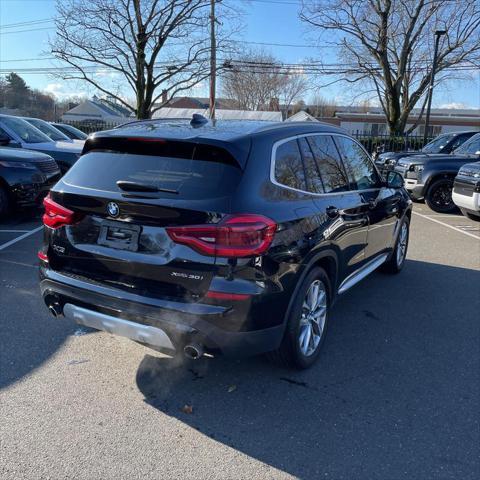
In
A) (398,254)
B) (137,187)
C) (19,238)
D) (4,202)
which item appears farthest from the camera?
(4,202)

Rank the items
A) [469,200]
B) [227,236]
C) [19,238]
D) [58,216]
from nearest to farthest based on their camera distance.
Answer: [227,236]
[58,216]
[19,238]
[469,200]

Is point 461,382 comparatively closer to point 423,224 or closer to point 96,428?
point 96,428

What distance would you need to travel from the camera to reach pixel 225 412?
2.99 m

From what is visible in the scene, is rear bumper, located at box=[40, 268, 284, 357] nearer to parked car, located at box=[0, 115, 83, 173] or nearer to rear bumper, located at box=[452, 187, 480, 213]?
rear bumper, located at box=[452, 187, 480, 213]

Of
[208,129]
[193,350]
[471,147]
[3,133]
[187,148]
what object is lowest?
[193,350]

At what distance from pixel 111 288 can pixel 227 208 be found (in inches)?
36.7

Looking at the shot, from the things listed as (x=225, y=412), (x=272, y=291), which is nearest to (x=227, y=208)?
(x=272, y=291)

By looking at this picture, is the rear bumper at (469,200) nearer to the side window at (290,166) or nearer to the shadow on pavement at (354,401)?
the shadow on pavement at (354,401)

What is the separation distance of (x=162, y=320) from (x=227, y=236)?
2.08ft

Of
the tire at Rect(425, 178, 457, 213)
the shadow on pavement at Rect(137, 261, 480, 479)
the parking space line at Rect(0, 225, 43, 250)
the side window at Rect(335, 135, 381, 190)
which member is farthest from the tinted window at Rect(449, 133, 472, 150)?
the parking space line at Rect(0, 225, 43, 250)

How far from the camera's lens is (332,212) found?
3543 mm

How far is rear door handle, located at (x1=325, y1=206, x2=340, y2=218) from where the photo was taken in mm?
3488

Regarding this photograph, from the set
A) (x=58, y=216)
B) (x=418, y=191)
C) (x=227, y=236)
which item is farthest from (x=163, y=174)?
(x=418, y=191)

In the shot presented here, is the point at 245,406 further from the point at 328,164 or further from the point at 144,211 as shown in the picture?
the point at 328,164
